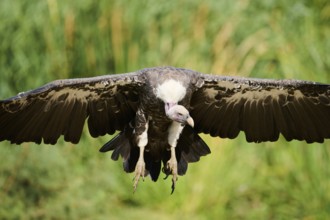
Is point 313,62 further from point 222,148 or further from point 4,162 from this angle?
point 4,162

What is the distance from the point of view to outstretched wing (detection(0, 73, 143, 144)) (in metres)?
9.16

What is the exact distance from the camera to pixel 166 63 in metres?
13.3

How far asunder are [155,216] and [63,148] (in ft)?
4.70

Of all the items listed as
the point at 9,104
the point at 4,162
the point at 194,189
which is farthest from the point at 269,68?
the point at 9,104

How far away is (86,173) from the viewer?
12398 millimetres

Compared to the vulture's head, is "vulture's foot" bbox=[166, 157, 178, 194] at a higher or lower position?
lower

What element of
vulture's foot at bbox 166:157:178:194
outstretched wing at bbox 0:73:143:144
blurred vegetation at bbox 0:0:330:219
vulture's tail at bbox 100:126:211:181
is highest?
blurred vegetation at bbox 0:0:330:219

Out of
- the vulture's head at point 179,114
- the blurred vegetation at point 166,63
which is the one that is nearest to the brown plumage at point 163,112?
the vulture's head at point 179,114

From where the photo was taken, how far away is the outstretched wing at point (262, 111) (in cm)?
952

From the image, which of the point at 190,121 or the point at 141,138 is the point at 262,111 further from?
the point at 141,138

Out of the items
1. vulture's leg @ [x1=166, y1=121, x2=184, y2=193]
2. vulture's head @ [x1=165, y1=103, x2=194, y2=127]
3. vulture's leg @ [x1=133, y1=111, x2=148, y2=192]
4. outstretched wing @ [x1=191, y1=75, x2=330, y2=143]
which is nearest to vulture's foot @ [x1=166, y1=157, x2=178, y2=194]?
vulture's leg @ [x1=166, y1=121, x2=184, y2=193]

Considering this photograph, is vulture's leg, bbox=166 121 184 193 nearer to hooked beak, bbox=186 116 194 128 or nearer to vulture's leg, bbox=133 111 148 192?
vulture's leg, bbox=133 111 148 192

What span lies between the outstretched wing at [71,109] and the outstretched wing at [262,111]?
68 centimetres

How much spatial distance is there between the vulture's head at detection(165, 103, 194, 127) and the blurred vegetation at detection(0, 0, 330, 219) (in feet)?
10.9
